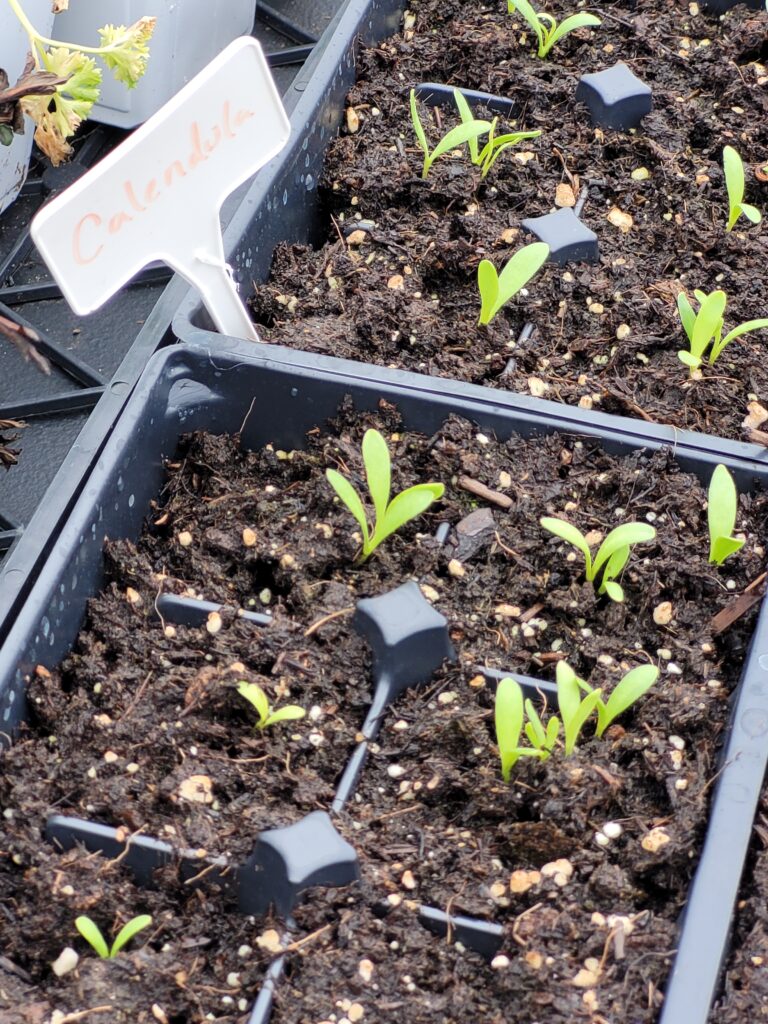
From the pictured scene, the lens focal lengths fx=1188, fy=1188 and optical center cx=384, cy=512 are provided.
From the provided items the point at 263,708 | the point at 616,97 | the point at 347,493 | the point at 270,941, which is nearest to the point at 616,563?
the point at 347,493

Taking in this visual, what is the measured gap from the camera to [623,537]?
116cm

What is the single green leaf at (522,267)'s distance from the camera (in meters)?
1.38

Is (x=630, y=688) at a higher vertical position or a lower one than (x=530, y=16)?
lower

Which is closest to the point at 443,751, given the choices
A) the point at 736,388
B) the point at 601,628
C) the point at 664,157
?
the point at 601,628

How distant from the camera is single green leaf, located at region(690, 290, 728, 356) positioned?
1.33 meters

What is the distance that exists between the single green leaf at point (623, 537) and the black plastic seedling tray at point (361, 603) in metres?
0.13

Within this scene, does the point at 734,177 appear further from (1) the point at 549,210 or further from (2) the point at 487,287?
(2) the point at 487,287

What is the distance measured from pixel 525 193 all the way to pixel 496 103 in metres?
0.22

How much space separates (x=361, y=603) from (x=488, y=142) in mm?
776

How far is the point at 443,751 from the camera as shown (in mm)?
1100

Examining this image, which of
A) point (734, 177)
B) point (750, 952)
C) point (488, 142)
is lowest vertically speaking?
point (750, 952)

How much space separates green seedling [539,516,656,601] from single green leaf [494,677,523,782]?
0.19 metres

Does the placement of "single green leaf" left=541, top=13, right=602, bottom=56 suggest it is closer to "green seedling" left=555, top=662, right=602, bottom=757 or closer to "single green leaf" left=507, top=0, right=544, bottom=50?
"single green leaf" left=507, top=0, right=544, bottom=50

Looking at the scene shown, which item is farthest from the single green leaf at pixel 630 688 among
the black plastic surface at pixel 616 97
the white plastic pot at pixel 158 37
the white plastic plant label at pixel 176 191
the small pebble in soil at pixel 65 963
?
the white plastic pot at pixel 158 37
